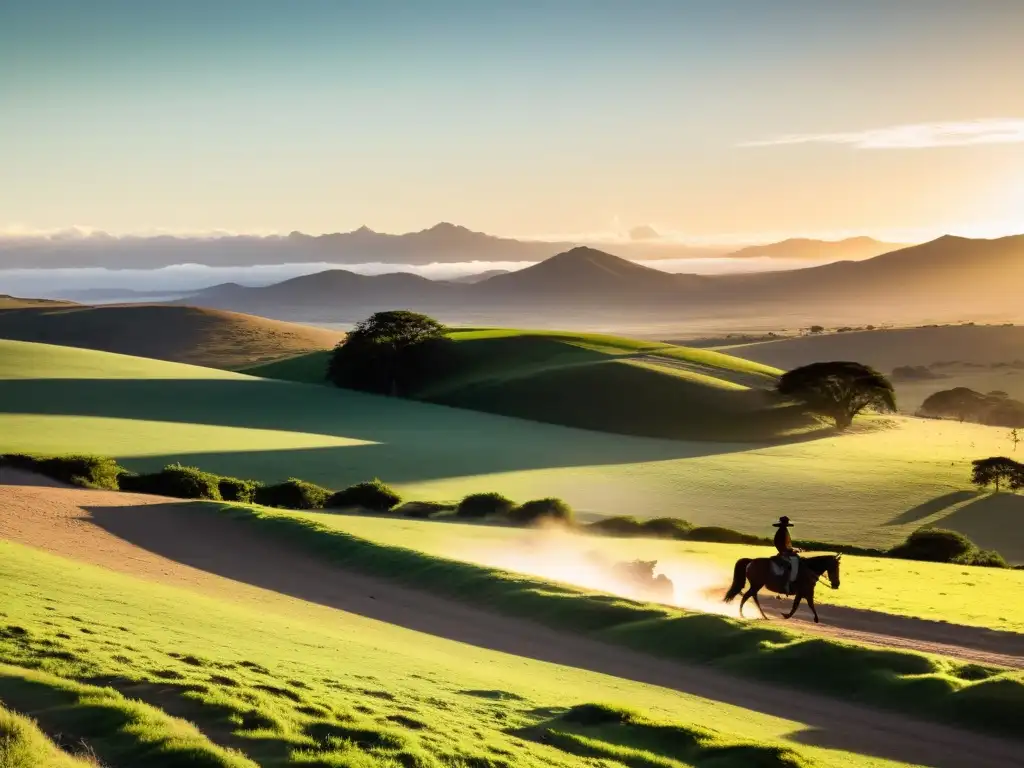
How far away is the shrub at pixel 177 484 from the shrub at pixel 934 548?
101ft

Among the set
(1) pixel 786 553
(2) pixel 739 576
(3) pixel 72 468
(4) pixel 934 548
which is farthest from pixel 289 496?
(1) pixel 786 553

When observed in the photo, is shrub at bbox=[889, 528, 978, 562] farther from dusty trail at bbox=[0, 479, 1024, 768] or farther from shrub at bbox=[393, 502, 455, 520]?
dusty trail at bbox=[0, 479, 1024, 768]

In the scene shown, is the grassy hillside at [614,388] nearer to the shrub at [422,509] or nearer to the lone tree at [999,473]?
the lone tree at [999,473]

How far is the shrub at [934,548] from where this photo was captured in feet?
152

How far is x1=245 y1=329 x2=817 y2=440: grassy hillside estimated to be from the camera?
92375 millimetres

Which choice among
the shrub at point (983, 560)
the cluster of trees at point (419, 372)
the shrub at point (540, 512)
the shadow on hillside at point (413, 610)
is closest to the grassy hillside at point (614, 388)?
the cluster of trees at point (419, 372)

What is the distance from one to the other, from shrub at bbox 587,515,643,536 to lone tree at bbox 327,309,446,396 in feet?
218

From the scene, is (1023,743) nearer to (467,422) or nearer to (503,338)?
(467,422)

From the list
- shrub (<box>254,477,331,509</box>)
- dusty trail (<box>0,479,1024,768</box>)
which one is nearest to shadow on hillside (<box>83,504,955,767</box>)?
dusty trail (<box>0,479,1024,768</box>)

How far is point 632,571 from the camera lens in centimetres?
3241

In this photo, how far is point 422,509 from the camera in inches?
1977

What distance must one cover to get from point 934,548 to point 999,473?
20199 mm

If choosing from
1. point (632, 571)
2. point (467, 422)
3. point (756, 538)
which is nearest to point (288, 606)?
point (632, 571)

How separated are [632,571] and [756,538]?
16.3 m
